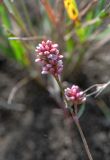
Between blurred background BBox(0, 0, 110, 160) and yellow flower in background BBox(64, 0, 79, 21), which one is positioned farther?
blurred background BBox(0, 0, 110, 160)

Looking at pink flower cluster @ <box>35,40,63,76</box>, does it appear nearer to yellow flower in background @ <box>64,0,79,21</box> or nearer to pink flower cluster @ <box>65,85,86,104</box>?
pink flower cluster @ <box>65,85,86,104</box>

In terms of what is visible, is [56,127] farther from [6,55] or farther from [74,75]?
[6,55]

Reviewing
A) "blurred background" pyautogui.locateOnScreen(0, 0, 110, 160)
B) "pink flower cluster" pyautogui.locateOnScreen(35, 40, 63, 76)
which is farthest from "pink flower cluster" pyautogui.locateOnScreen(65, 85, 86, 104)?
"blurred background" pyautogui.locateOnScreen(0, 0, 110, 160)

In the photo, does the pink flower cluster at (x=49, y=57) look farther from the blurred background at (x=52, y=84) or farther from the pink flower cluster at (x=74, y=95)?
the blurred background at (x=52, y=84)

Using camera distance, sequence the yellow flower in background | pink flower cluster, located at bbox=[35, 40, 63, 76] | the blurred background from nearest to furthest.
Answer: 1. pink flower cluster, located at bbox=[35, 40, 63, 76]
2. the yellow flower in background
3. the blurred background

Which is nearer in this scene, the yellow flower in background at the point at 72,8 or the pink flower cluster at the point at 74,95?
the pink flower cluster at the point at 74,95

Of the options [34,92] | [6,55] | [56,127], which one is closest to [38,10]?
[6,55]

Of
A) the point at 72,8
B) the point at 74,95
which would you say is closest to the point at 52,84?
the point at 72,8

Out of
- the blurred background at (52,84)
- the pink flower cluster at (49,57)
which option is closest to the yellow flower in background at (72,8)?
the blurred background at (52,84)

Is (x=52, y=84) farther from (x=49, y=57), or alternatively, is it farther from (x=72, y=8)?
(x=49, y=57)
